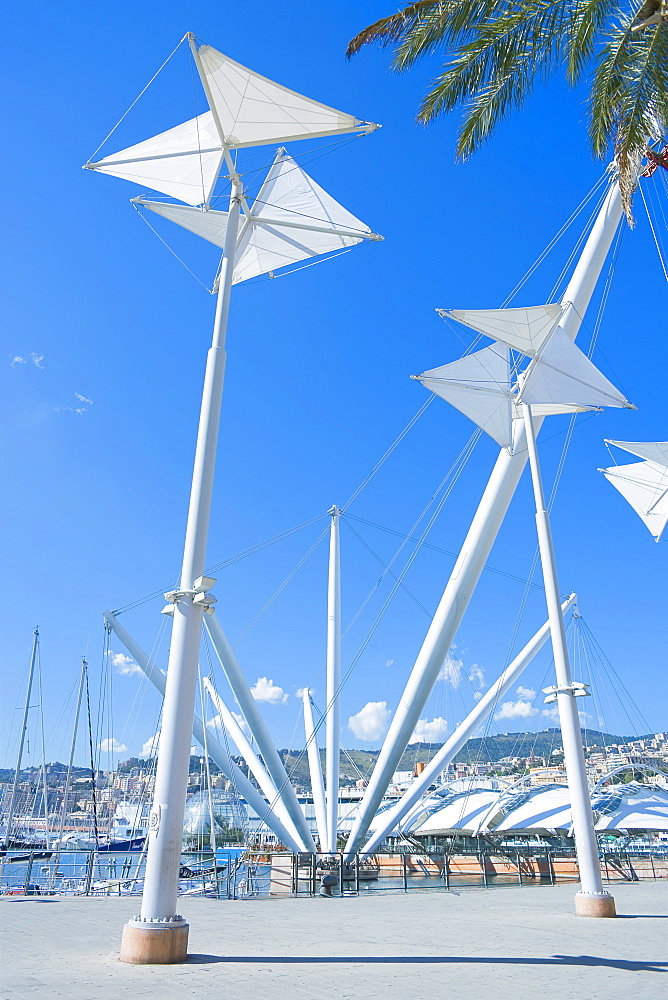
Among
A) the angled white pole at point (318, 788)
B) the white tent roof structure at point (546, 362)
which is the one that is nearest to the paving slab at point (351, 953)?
the angled white pole at point (318, 788)

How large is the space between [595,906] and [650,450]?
25494mm

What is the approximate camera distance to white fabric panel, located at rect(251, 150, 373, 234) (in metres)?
16.0

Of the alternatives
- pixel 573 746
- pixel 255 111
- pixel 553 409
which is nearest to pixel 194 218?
pixel 255 111

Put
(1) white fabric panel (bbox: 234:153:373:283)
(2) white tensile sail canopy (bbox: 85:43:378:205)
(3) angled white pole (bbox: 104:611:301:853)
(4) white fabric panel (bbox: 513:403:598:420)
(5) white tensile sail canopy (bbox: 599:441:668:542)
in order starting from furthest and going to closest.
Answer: (5) white tensile sail canopy (bbox: 599:441:668:542), (3) angled white pole (bbox: 104:611:301:853), (4) white fabric panel (bbox: 513:403:598:420), (1) white fabric panel (bbox: 234:153:373:283), (2) white tensile sail canopy (bbox: 85:43:378:205)

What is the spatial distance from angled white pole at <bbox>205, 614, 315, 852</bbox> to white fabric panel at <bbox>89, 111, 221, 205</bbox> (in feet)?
44.3

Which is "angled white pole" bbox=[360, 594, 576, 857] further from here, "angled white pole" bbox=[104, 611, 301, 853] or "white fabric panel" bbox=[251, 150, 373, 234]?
"white fabric panel" bbox=[251, 150, 373, 234]

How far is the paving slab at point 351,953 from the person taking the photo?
7520mm

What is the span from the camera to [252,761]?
26.5 meters

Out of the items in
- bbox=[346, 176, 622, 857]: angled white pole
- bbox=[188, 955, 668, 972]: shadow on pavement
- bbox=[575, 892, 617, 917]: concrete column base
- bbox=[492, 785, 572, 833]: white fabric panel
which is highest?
bbox=[346, 176, 622, 857]: angled white pole

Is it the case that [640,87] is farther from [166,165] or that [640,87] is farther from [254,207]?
[166,165]

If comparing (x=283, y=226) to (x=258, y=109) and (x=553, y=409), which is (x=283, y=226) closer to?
(x=258, y=109)

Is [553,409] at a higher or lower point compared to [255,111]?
lower

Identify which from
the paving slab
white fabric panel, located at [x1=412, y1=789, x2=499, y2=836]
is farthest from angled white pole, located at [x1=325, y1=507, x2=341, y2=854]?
white fabric panel, located at [x1=412, y1=789, x2=499, y2=836]

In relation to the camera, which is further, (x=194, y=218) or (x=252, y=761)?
(x=252, y=761)
